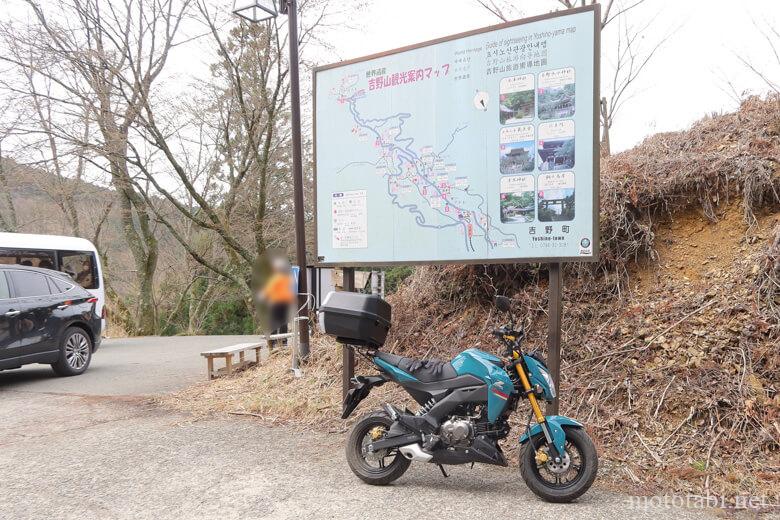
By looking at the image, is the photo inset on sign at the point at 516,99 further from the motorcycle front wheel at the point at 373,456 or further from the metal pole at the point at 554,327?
the motorcycle front wheel at the point at 373,456

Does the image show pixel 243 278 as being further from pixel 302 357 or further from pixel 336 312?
pixel 336 312

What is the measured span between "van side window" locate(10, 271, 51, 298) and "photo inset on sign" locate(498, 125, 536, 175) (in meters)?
6.95

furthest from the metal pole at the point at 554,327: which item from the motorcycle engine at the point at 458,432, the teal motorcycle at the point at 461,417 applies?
the motorcycle engine at the point at 458,432

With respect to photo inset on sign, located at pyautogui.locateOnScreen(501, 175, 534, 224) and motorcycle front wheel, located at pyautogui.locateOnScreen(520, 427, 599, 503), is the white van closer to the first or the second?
photo inset on sign, located at pyautogui.locateOnScreen(501, 175, 534, 224)

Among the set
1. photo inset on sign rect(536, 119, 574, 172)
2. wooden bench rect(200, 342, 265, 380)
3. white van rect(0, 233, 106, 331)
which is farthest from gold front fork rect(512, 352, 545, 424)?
white van rect(0, 233, 106, 331)

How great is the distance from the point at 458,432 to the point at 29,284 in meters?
7.21

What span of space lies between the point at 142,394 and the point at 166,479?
3.59m

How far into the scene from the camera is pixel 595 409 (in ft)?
16.4

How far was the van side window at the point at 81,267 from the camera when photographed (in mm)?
13799

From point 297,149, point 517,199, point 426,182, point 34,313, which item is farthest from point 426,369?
point 34,313

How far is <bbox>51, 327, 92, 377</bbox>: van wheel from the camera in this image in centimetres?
907

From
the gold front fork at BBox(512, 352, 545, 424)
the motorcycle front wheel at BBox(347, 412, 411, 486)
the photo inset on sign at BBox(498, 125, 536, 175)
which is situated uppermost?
the photo inset on sign at BBox(498, 125, 536, 175)

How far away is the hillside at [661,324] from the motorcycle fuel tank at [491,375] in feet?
3.42

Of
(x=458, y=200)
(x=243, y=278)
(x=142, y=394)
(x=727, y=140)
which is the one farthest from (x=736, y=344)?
(x=243, y=278)
